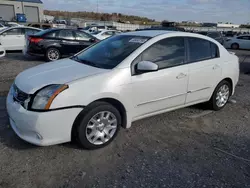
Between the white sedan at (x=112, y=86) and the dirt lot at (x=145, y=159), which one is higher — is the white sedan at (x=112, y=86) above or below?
above

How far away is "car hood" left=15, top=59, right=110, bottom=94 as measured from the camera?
8.75 feet

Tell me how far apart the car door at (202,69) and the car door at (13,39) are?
9.94 metres

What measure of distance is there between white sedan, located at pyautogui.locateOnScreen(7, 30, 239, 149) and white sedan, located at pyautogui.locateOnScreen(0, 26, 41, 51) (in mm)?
8758

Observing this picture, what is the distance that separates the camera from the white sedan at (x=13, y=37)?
10.6 meters

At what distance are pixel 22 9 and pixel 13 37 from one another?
A: 38743mm

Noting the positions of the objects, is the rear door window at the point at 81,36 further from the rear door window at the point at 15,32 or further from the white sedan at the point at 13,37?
the rear door window at the point at 15,32

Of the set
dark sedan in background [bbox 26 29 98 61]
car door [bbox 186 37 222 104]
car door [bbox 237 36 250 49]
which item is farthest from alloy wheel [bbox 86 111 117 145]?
car door [bbox 237 36 250 49]

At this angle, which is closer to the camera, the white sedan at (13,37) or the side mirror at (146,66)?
the side mirror at (146,66)

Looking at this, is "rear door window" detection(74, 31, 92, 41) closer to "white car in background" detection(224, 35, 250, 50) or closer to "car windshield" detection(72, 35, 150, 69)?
"car windshield" detection(72, 35, 150, 69)

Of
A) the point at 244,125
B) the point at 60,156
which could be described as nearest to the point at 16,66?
the point at 60,156

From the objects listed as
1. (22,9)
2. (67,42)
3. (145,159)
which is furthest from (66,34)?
(22,9)

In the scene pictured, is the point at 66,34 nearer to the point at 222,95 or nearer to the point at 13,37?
the point at 13,37

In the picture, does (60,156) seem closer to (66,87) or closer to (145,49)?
(66,87)

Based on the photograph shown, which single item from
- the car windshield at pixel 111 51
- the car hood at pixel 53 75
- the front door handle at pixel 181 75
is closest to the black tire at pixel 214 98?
the front door handle at pixel 181 75
